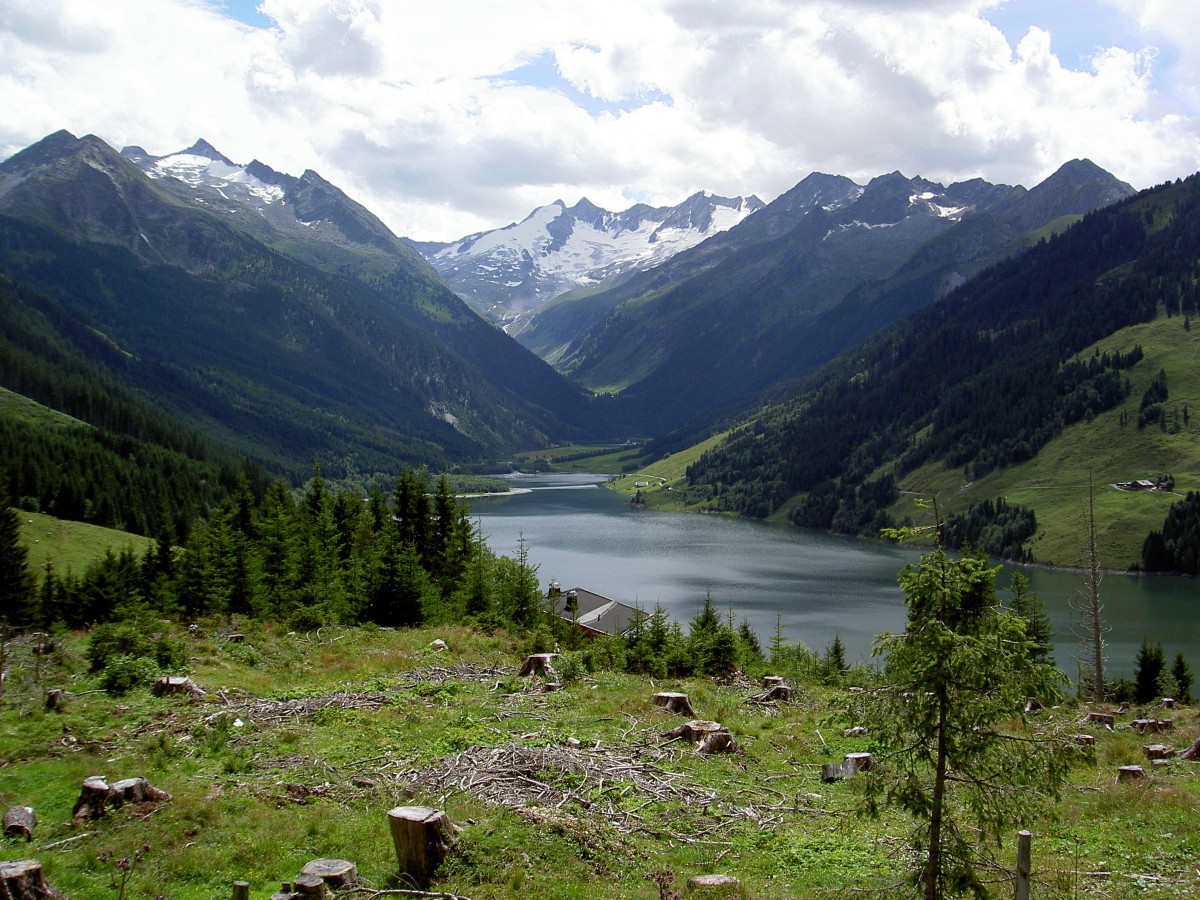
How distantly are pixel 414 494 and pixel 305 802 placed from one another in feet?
136

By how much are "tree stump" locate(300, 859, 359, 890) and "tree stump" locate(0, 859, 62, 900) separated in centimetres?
288

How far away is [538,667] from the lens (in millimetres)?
27000

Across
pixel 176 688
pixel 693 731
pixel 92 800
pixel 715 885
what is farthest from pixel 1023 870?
pixel 176 688

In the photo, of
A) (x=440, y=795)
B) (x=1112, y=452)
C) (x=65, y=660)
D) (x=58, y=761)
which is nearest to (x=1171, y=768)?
(x=440, y=795)

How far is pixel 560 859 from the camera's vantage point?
12180 mm

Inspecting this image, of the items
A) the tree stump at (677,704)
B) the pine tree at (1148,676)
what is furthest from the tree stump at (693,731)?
the pine tree at (1148,676)

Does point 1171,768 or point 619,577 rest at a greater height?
point 1171,768

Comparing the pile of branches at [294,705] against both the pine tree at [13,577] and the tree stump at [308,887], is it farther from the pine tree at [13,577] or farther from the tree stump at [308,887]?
the pine tree at [13,577]

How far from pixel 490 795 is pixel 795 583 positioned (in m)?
105

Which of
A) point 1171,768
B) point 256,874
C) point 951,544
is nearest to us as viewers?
point 256,874

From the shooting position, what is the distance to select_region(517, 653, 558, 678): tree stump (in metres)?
26.4

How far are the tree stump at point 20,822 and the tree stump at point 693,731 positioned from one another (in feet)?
40.7

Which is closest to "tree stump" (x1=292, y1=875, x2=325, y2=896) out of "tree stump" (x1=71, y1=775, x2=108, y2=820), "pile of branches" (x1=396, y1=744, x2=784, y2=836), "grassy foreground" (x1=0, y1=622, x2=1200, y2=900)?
"grassy foreground" (x1=0, y1=622, x2=1200, y2=900)

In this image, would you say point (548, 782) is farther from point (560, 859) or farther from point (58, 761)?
point (58, 761)
